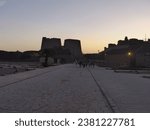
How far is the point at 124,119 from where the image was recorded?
30.3ft

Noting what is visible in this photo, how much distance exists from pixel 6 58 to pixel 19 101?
16255cm

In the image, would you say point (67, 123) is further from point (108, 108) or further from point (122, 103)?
point (122, 103)

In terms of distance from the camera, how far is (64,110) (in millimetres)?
11461

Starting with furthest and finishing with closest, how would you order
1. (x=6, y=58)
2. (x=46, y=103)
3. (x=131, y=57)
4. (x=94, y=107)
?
(x=6, y=58) < (x=131, y=57) < (x=46, y=103) < (x=94, y=107)

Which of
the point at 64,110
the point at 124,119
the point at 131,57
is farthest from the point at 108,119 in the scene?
the point at 131,57

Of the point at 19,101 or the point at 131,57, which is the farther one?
the point at 131,57

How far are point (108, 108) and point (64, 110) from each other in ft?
5.55

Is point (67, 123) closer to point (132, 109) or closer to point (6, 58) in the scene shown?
point (132, 109)

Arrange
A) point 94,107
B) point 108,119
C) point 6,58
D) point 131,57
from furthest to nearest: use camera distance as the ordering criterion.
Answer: point 6,58, point 131,57, point 94,107, point 108,119

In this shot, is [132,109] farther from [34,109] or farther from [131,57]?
[131,57]

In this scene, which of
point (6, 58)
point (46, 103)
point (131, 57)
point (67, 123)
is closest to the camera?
point (67, 123)

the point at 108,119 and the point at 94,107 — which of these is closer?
the point at 108,119

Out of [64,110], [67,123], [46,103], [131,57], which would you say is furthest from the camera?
[131,57]

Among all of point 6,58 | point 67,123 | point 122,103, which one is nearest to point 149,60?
point 122,103
